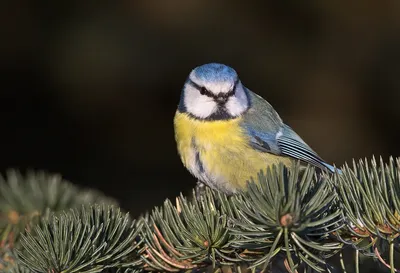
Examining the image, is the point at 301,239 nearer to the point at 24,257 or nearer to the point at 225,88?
the point at 24,257

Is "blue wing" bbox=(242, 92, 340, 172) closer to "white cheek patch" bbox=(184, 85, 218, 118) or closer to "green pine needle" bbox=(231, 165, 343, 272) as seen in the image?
"white cheek patch" bbox=(184, 85, 218, 118)

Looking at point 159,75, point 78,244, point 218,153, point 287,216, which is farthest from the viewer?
point 159,75

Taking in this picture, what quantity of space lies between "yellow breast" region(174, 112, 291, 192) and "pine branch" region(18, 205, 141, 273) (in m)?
0.62

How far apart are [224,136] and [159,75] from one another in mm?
1007

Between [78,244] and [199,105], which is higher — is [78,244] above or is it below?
below

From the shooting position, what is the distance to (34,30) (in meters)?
2.63

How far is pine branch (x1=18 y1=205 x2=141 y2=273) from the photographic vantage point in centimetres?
103

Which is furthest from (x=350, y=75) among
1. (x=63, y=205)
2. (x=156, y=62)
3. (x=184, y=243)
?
(x=184, y=243)

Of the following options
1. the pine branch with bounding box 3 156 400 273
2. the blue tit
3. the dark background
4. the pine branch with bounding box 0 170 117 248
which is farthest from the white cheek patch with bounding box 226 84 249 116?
the dark background

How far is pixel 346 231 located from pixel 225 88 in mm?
764

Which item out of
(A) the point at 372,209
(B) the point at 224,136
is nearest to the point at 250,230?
(A) the point at 372,209

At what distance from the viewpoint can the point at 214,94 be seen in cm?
179

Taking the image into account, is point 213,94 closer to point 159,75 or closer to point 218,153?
point 218,153

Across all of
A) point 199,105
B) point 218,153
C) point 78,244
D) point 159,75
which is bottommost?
point 78,244
